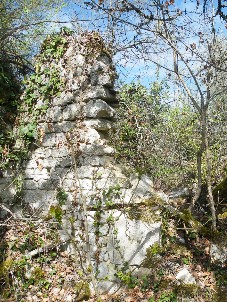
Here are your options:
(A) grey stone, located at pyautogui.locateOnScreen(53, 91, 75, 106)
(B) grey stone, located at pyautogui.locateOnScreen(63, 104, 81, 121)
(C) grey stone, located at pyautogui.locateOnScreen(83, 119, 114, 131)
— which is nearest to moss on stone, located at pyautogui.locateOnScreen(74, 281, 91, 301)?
(C) grey stone, located at pyautogui.locateOnScreen(83, 119, 114, 131)

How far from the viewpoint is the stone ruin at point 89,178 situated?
4824mm

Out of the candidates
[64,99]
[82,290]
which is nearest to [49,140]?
[64,99]

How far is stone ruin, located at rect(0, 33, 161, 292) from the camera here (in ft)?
15.8

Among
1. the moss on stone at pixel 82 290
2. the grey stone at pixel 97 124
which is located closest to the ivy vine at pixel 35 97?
the grey stone at pixel 97 124

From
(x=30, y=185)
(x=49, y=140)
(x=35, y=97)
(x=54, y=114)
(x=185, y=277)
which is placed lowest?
(x=185, y=277)

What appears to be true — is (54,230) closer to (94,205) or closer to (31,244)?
(31,244)

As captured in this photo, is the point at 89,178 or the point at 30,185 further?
the point at 30,185

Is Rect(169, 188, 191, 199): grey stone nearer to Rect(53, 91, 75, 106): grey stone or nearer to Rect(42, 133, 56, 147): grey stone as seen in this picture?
Rect(42, 133, 56, 147): grey stone

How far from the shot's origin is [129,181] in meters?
5.02

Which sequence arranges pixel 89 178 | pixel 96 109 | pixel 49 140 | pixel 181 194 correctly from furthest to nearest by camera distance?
pixel 181 194 → pixel 49 140 → pixel 96 109 → pixel 89 178

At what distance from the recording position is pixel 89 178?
4.98 meters

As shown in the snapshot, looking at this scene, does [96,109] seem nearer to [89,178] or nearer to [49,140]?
[49,140]

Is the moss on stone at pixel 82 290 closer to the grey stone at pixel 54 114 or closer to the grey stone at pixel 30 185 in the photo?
the grey stone at pixel 30 185

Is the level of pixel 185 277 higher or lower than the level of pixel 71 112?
lower
